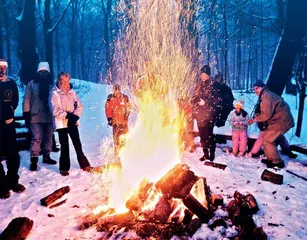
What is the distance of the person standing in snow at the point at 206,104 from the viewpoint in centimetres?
652

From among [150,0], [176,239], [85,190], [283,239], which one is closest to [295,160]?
[283,239]

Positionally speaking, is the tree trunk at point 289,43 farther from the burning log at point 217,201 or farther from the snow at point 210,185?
the burning log at point 217,201

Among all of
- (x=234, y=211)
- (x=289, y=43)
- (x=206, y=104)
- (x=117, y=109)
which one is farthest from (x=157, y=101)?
(x=289, y=43)

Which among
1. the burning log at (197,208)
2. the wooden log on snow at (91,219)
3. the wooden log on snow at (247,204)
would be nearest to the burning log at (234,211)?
the wooden log on snow at (247,204)

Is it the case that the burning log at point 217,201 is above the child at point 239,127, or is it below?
below

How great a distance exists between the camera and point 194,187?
4359mm

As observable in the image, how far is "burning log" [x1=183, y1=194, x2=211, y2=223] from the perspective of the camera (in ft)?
13.1

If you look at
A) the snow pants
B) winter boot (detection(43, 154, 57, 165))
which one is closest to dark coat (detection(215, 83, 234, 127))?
the snow pants

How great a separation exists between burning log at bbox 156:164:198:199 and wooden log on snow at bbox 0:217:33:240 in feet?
6.64

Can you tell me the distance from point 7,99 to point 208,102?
440 centimetres

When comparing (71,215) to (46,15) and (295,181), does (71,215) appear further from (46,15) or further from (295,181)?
(46,15)

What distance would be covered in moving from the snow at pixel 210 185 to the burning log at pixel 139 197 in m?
0.68

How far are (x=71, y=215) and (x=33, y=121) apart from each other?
268 centimetres

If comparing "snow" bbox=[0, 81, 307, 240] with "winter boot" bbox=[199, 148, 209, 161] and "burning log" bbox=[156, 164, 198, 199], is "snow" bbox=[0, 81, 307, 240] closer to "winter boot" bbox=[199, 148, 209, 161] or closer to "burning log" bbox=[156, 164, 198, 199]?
"winter boot" bbox=[199, 148, 209, 161]
